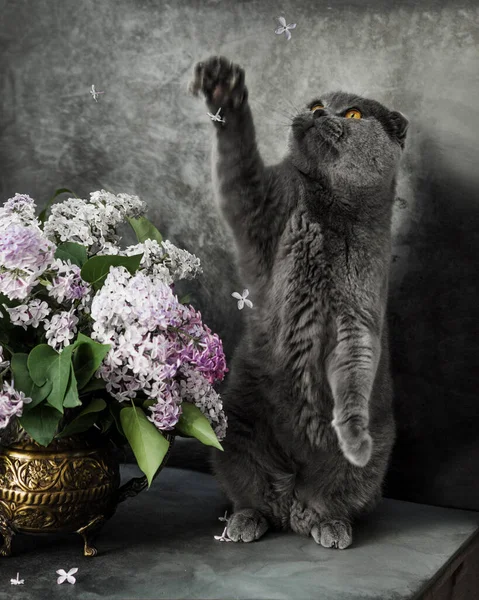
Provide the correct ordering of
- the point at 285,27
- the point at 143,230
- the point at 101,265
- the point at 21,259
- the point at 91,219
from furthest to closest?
the point at 285,27 → the point at 143,230 → the point at 91,219 → the point at 101,265 → the point at 21,259

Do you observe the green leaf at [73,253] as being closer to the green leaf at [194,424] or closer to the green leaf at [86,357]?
the green leaf at [86,357]

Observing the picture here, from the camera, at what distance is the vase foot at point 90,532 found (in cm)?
121

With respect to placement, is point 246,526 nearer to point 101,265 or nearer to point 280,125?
point 101,265

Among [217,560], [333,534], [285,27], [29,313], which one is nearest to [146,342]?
[29,313]

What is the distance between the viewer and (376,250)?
136 cm

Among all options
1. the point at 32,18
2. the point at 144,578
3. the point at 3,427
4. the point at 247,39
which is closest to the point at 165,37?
the point at 247,39

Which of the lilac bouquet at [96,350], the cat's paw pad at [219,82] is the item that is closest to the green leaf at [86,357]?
the lilac bouquet at [96,350]

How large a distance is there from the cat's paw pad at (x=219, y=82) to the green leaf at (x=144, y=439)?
1.66ft

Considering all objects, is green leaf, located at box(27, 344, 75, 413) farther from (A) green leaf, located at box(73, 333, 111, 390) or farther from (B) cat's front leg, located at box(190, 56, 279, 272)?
(B) cat's front leg, located at box(190, 56, 279, 272)

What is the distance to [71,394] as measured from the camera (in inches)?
42.5

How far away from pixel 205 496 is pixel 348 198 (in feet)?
2.21

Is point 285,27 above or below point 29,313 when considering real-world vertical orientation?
above

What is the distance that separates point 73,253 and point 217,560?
0.54 meters

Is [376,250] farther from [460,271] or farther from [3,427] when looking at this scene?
[3,427]
